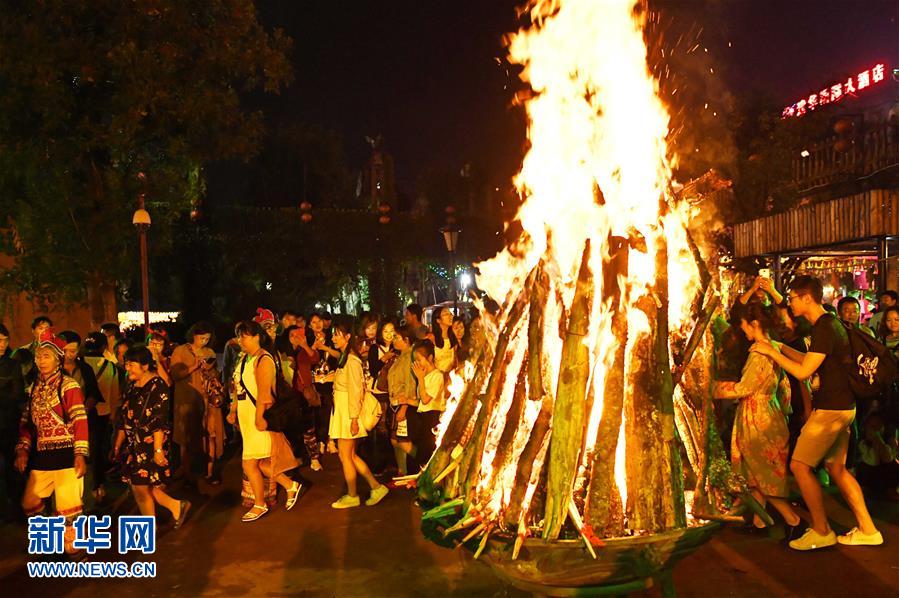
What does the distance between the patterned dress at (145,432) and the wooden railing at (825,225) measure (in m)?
8.79

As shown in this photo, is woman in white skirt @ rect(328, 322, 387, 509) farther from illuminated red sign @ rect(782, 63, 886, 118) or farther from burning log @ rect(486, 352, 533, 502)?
illuminated red sign @ rect(782, 63, 886, 118)

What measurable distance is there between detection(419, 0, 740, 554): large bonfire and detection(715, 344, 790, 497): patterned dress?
118cm

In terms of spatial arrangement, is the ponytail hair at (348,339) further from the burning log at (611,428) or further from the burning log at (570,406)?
the burning log at (611,428)

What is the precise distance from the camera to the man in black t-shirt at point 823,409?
513 centimetres

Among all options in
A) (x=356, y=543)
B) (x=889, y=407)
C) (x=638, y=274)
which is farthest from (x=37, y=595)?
(x=889, y=407)

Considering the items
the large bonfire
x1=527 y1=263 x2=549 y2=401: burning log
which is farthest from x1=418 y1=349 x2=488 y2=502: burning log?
x1=527 y1=263 x2=549 y2=401: burning log

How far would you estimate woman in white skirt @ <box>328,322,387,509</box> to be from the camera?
677 centimetres

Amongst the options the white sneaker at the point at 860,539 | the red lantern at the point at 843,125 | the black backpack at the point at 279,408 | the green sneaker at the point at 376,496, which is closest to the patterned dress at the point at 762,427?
the white sneaker at the point at 860,539

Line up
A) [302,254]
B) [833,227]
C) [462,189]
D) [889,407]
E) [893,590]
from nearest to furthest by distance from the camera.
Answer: [893,590] < [889,407] < [833,227] < [302,254] < [462,189]

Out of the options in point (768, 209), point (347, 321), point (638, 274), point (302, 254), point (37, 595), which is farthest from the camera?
point (302, 254)

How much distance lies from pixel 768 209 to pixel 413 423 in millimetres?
15397

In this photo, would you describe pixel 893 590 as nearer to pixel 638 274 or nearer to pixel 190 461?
pixel 638 274

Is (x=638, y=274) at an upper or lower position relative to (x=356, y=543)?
upper

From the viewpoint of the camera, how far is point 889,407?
675 centimetres
